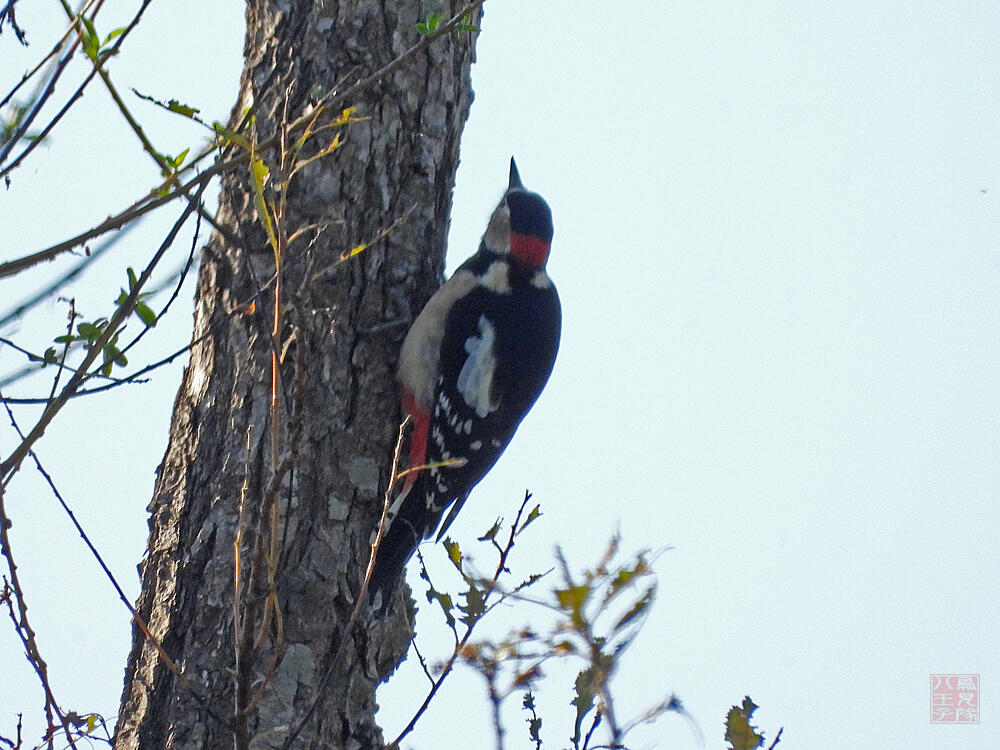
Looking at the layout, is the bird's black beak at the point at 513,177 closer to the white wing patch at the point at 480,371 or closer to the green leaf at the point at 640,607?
the white wing patch at the point at 480,371

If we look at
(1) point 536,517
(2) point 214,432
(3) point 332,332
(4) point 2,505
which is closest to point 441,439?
(3) point 332,332

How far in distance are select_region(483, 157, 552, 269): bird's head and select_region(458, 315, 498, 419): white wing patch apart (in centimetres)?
40

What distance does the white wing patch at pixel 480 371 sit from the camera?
3143 millimetres

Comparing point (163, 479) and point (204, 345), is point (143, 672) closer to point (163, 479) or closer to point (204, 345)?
point (163, 479)

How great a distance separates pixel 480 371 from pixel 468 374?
0.04 m

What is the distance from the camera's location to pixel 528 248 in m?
3.57

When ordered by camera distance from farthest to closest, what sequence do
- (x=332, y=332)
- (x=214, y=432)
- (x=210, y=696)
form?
1. (x=332, y=332)
2. (x=214, y=432)
3. (x=210, y=696)

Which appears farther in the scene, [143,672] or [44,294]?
[143,672]

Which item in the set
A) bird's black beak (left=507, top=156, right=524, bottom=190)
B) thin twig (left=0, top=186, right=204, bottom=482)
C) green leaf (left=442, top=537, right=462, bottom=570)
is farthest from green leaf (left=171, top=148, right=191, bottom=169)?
bird's black beak (left=507, top=156, right=524, bottom=190)

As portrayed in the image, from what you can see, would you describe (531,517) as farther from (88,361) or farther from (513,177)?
(513,177)

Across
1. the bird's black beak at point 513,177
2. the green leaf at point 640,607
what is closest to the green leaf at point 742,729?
the green leaf at point 640,607

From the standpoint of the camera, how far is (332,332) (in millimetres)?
2643

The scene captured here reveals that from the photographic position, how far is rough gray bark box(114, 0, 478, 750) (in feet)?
7.50

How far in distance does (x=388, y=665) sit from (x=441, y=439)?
0.74 meters
